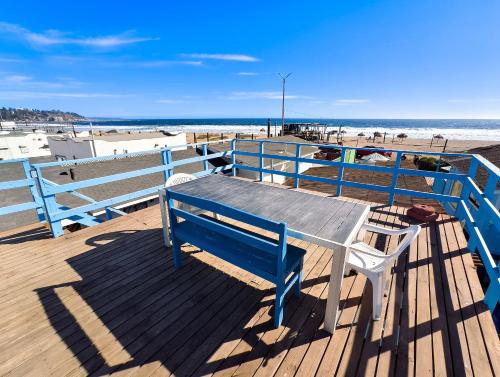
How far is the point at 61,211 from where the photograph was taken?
152 inches

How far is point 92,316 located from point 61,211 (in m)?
2.32

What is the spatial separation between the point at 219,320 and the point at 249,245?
2.59 feet

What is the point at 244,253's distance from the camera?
2.45 m

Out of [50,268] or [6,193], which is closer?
[50,268]

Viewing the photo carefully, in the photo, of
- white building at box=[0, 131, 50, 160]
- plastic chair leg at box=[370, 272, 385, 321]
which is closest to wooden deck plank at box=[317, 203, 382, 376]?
plastic chair leg at box=[370, 272, 385, 321]

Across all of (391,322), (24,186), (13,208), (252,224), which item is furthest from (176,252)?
(24,186)

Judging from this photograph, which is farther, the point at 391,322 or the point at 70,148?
the point at 70,148

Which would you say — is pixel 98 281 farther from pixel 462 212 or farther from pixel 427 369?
pixel 462 212

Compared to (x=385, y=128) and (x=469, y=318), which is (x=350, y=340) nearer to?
(x=469, y=318)

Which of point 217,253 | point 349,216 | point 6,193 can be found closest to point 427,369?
point 349,216

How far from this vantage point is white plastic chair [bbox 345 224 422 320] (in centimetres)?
207

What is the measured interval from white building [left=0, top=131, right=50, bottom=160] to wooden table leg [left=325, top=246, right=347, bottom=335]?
3794 cm

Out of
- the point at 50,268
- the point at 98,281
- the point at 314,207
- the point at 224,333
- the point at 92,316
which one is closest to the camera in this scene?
the point at 224,333

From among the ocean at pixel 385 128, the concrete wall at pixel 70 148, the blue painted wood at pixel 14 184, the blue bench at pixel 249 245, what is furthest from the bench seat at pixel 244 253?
the ocean at pixel 385 128
